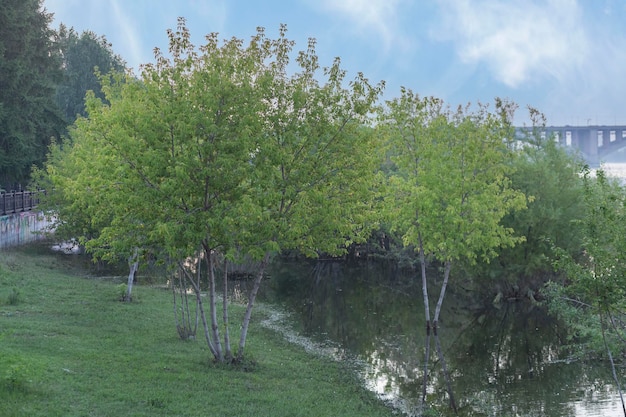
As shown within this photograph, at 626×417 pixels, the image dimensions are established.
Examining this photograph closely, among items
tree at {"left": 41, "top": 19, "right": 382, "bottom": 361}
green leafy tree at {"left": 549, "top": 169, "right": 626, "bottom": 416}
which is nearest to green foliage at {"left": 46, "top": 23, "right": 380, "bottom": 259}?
tree at {"left": 41, "top": 19, "right": 382, "bottom": 361}

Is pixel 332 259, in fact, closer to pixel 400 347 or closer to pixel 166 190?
pixel 400 347

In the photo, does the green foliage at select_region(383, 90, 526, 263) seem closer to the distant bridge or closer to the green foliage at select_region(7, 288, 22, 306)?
the green foliage at select_region(7, 288, 22, 306)

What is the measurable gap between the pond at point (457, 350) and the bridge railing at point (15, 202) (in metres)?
21.8

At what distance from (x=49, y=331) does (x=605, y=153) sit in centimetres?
13118

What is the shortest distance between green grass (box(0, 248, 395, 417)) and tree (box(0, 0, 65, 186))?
28188 millimetres

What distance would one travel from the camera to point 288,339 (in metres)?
27.4

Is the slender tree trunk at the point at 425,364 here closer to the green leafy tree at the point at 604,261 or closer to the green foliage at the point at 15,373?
the green leafy tree at the point at 604,261

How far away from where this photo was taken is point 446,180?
2294 cm

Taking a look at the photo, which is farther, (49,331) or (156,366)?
(49,331)

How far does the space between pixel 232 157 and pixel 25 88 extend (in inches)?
1724

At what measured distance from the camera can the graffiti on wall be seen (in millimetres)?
50469

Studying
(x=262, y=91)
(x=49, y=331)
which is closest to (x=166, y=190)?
(x=262, y=91)

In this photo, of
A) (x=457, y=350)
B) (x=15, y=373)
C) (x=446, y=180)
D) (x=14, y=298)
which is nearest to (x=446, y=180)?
(x=446, y=180)

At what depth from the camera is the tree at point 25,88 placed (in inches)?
2108
